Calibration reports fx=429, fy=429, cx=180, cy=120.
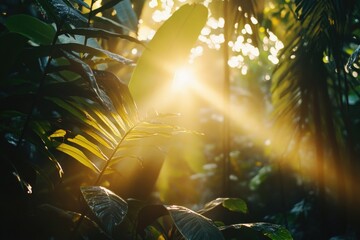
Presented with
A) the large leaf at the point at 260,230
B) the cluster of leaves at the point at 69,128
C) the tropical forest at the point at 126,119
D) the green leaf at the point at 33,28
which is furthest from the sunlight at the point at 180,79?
the large leaf at the point at 260,230

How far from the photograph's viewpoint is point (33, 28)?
4.99 ft

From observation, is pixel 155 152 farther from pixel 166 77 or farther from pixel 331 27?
pixel 331 27

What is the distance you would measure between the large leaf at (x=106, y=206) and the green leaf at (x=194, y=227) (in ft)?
0.49

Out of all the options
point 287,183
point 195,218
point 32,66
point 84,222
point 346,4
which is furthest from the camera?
point 287,183

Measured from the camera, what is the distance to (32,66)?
5.02 ft

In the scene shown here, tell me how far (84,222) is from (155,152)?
0.52 meters

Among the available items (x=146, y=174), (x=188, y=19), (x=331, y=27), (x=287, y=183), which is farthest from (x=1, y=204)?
(x=287, y=183)

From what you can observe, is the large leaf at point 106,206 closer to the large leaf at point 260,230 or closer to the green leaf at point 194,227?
the green leaf at point 194,227

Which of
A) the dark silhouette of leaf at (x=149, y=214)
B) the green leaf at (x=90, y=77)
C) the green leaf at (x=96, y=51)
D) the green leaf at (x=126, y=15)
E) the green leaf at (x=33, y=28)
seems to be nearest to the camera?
the green leaf at (x=90, y=77)

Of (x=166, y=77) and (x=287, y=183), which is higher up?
(x=166, y=77)

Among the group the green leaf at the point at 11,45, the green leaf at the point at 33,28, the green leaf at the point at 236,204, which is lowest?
the green leaf at the point at 236,204

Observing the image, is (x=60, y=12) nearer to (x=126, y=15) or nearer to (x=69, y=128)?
(x=69, y=128)

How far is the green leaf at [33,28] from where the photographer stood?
1.46m

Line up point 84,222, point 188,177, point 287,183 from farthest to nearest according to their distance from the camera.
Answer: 1. point 188,177
2. point 287,183
3. point 84,222
